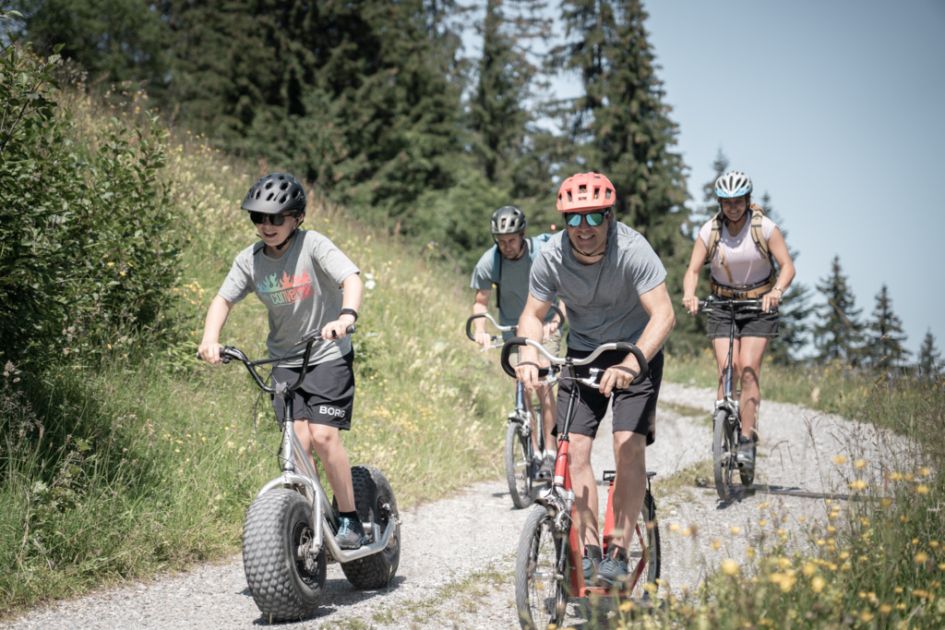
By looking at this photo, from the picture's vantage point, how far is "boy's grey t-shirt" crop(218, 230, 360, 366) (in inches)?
209

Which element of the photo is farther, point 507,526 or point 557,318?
point 557,318

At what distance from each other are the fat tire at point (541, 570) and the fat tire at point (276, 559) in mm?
1193

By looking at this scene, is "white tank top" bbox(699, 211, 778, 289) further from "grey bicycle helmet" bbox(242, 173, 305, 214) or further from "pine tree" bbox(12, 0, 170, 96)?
"pine tree" bbox(12, 0, 170, 96)

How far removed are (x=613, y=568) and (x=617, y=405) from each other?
84 cm

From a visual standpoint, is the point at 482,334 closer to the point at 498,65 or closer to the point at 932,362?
the point at 932,362

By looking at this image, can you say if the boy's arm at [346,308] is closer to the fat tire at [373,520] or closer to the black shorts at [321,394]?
the black shorts at [321,394]

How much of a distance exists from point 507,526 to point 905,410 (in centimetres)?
312

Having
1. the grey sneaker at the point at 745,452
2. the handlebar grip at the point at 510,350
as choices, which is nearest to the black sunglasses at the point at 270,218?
the handlebar grip at the point at 510,350

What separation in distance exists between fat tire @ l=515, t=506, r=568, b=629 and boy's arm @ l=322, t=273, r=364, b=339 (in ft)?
4.54

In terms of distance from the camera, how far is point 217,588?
5418 millimetres

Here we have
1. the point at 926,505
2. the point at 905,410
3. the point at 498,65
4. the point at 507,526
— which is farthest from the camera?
the point at 498,65

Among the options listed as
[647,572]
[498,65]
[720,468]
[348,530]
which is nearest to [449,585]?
[348,530]

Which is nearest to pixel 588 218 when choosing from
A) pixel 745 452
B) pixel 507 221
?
pixel 507 221

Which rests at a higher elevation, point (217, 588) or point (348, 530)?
point (348, 530)
